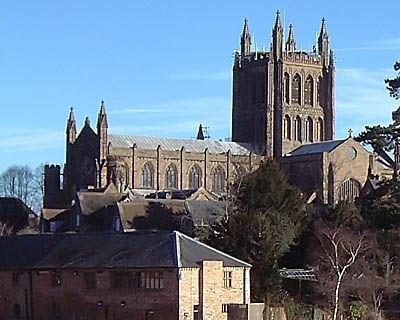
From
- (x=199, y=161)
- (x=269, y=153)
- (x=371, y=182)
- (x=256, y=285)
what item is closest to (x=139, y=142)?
(x=199, y=161)

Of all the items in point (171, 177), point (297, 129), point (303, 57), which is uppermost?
point (303, 57)

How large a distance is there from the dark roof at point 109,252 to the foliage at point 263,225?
298 centimetres

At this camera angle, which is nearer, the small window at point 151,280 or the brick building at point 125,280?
the brick building at point 125,280

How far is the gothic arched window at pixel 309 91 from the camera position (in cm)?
14362

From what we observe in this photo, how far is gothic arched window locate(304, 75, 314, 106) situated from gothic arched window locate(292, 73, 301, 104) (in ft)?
3.44

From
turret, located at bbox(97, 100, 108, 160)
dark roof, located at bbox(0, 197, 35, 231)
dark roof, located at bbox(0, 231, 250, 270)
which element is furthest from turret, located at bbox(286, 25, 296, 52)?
dark roof, located at bbox(0, 231, 250, 270)

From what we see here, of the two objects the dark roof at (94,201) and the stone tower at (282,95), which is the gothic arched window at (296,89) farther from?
the dark roof at (94,201)

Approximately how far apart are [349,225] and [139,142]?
6249cm

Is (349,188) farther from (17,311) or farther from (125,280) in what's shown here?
(125,280)

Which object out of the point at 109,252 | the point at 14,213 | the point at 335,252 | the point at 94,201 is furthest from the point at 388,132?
the point at 14,213

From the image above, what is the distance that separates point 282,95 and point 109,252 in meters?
83.5

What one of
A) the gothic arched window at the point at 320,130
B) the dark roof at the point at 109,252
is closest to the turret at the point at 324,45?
the gothic arched window at the point at 320,130

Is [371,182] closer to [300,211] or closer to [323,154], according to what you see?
[323,154]

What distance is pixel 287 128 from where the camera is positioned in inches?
5536
